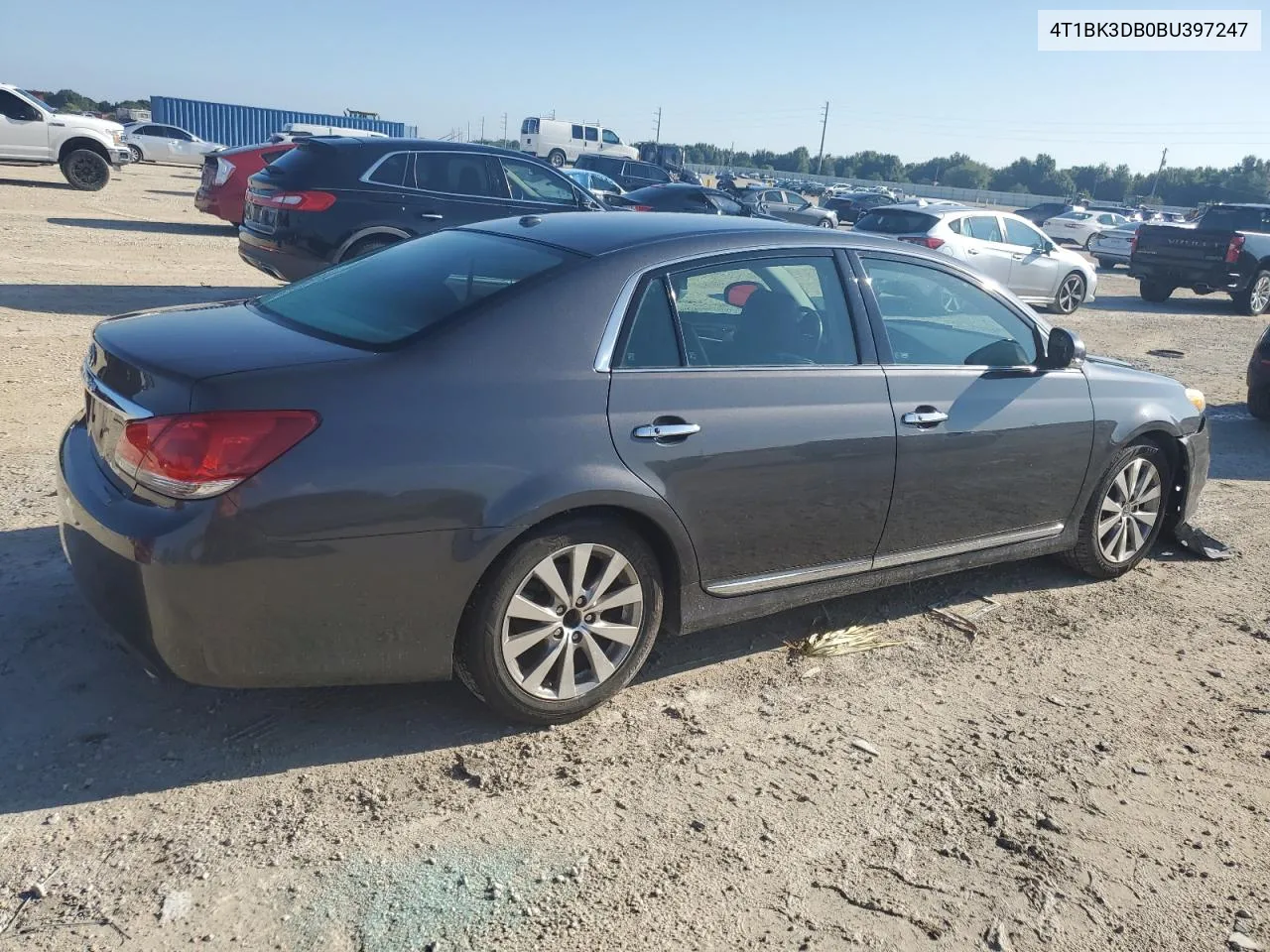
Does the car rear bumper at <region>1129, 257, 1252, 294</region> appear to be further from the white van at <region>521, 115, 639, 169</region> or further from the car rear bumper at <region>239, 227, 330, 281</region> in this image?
the white van at <region>521, 115, 639, 169</region>

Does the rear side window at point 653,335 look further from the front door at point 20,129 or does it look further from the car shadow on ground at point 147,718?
the front door at point 20,129

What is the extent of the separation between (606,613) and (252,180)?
847 cm

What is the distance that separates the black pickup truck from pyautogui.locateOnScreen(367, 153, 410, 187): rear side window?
44.8ft

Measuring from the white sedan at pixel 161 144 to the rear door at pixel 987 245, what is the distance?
31.5 metres

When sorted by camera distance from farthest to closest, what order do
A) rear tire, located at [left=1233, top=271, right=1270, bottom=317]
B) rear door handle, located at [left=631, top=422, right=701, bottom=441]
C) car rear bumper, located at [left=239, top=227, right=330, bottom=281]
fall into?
rear tire, located at [left=1233, top=271, right=1270, bottom=317] < car rear bumper, located at [left=239, top=227, right=330, bottom=281] < rear door handle, located at [left=631, top=422, right=701, bottom=441]

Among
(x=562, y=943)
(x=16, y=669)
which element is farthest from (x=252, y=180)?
(x=562, y=943)

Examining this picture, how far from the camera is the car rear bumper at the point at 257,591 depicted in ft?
9.25

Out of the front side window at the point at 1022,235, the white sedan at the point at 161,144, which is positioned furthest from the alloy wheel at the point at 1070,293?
the white sedan at the point at 161,144

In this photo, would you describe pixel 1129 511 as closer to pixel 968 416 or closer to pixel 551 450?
pixel 968 416

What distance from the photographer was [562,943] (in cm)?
252

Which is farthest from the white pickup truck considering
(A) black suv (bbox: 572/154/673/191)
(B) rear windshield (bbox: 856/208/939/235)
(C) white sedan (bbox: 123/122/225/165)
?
(C) white sedan (bbox: 123/122/225/165)

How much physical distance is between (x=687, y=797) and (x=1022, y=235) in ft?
47.3

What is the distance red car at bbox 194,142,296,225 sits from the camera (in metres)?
15.8

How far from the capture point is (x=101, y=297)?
10.2 metres
